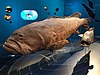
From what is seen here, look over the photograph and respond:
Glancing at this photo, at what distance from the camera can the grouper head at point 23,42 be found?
2574 millimetres

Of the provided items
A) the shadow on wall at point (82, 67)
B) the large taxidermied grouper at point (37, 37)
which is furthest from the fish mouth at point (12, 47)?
the shadow on wall at point (82, 67)

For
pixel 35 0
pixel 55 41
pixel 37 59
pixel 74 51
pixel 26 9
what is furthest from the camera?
pixel 35 0

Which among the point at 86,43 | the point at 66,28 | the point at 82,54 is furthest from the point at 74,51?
the point at 66,28

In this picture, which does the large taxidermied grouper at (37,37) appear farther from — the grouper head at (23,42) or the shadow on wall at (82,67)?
the shadow on wall at (82,67)

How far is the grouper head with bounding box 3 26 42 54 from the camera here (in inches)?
101

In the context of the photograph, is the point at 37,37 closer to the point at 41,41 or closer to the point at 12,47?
the point at 41,41

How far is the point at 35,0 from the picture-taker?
234 inches

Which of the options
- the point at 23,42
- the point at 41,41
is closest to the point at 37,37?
the point at 41,41

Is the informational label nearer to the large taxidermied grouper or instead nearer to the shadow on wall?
the shadow on wall

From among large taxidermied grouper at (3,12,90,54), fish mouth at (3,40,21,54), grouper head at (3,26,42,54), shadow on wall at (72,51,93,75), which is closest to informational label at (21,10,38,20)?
shadow on wall at (72,51,93,75)

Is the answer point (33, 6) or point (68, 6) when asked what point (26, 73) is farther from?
point (68, 6)

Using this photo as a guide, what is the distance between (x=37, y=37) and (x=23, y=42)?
227 millimetres

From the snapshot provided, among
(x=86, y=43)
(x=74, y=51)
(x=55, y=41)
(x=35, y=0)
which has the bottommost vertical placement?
(x=74, y=51)

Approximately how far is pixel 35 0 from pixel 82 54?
7.21 feet
